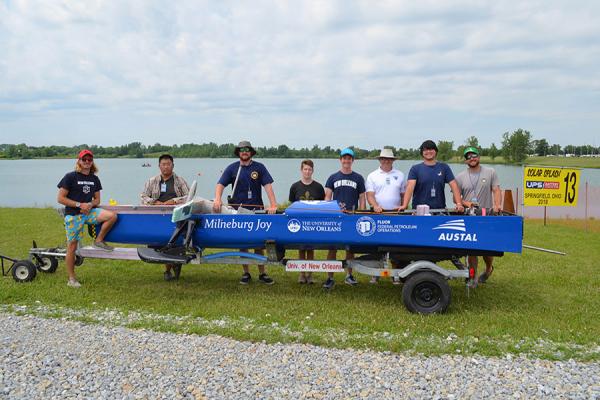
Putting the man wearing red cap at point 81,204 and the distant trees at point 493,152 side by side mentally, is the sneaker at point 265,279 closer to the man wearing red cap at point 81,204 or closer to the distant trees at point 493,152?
the man wearing red cap at point 81,204

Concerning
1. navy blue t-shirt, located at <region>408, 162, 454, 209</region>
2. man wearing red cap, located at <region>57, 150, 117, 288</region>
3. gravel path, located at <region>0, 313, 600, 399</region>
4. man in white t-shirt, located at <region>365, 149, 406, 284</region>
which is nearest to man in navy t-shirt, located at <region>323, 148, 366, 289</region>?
man in white t-shirt, located at <region>365, 149, 406, 284</region>

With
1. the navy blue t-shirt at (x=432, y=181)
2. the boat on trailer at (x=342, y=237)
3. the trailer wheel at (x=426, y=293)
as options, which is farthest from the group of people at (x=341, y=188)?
the trailer wheel at (x=426, y=293)

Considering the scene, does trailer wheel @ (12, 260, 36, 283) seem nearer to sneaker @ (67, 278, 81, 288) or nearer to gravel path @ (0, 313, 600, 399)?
sneaker @ (67, 278, 81, 288)

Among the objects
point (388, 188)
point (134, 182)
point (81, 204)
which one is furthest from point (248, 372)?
point (134, 182)

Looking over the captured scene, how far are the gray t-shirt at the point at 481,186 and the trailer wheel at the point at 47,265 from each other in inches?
233

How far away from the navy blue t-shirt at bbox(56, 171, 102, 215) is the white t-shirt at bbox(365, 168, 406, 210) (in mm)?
3660

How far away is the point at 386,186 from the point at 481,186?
47.8 inches

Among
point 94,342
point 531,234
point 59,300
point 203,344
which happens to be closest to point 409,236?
point 203,344

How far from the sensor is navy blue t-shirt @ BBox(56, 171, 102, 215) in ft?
20.5

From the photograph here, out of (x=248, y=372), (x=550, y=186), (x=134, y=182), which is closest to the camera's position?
(x=248, y=372)

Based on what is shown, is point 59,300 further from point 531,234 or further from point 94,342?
point 531,234

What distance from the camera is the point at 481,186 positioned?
6.24m

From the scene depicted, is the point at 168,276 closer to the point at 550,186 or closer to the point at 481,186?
the point at 481,186

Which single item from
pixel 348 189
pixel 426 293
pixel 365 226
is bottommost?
pixel 426 293
